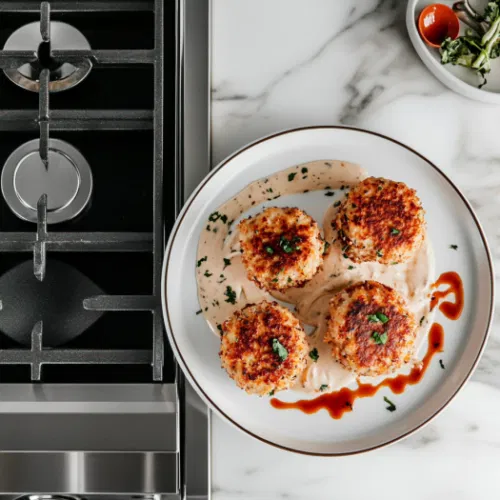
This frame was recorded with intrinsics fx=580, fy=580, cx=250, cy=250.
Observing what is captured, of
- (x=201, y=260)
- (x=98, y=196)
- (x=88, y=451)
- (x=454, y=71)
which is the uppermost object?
(x=454, y=71)

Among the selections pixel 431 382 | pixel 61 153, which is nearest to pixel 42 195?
pixel 61 153

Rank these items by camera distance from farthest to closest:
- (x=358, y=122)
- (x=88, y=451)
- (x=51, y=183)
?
(x=358, y=122) < (x=51, y=183) < (x=88, y=451)

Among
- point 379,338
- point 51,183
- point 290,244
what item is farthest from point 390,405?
point 51,183

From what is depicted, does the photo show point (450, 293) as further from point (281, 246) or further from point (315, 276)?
point (281, 246)

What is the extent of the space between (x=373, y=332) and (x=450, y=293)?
8.7 inches

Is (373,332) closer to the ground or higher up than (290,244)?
closer to the ground

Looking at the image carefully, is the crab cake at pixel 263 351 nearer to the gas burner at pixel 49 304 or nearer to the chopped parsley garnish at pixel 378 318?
the chopped parsley garnish at pixel 378 318

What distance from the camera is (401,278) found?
1202 mm

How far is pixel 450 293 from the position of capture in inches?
47.8

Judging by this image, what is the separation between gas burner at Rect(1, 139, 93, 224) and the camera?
44.5 inches

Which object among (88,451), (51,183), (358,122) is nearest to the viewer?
(88,451)

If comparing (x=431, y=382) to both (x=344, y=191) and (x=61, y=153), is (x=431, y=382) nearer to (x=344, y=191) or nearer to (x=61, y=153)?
(x=344, y=191)

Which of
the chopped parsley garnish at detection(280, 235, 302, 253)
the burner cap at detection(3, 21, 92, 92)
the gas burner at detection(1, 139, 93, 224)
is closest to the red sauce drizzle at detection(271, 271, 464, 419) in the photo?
the chopped parsley garnish at detection(280, 235, 302, 253)

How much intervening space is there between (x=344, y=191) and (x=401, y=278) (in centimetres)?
22
